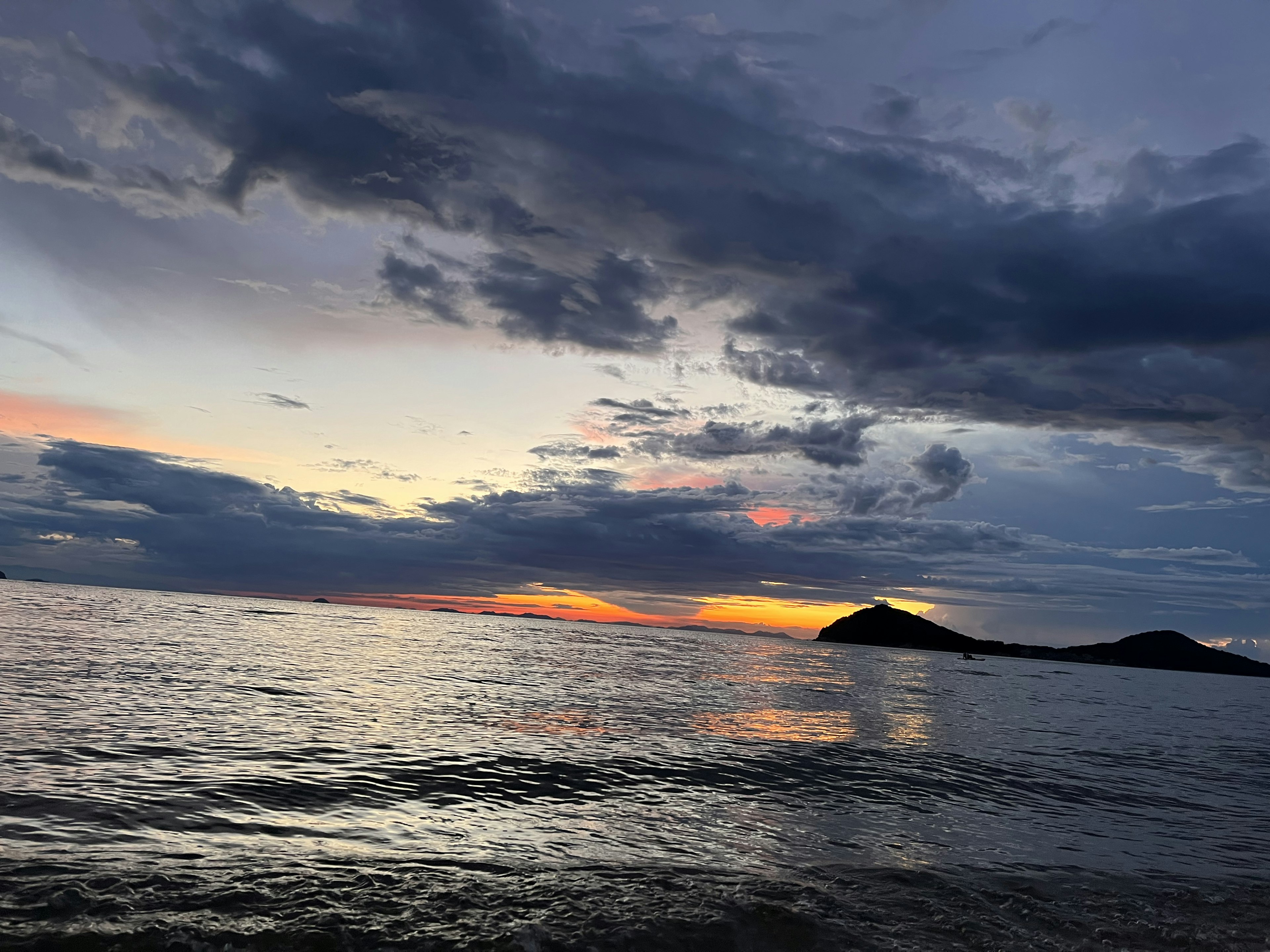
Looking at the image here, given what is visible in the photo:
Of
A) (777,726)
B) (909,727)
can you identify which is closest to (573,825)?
(777,726)

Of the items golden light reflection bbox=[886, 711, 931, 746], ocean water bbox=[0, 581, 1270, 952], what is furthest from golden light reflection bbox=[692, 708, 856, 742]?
golden light reflection bbox=[886, 711, 931, 746]

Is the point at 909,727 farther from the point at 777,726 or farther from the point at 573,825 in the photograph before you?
the point at 573,825

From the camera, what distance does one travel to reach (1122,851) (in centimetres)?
1571

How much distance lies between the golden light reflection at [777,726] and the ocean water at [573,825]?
33 cm

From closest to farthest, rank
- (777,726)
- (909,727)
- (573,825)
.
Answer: (573,825)
(777,726)
(909,727)

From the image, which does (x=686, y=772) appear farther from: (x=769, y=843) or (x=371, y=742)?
(x=371, y=742)

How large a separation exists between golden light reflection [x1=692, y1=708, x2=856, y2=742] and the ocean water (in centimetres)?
33

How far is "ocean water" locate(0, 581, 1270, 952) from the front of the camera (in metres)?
9.33

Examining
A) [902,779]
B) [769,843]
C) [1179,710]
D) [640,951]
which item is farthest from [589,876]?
[1179,710]

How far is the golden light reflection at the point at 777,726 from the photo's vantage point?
95.2ft

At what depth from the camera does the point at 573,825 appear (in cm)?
1443

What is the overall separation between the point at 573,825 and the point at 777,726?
20315 mm

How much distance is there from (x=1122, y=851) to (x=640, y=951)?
43.5ft

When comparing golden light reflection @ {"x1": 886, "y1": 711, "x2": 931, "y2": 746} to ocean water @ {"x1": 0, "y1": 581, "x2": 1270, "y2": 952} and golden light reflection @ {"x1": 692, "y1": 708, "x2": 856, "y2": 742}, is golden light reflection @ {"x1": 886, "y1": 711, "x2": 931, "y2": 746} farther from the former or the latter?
golden light reflection @ {"x1": 692, "y1": 708, "x2": 856, "y2": 742}
